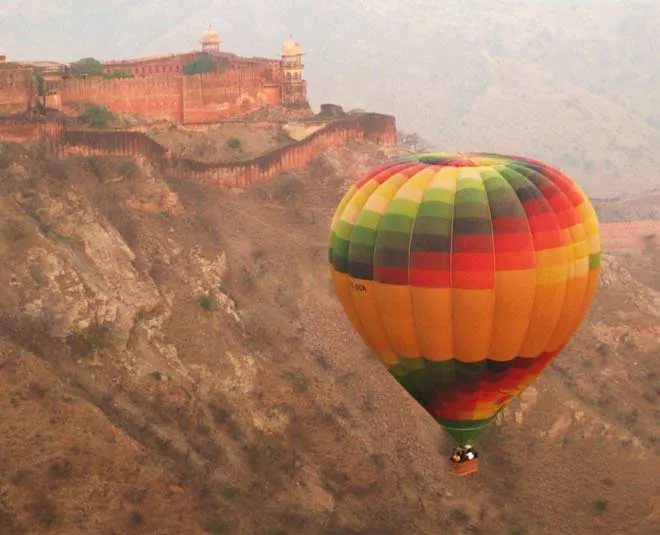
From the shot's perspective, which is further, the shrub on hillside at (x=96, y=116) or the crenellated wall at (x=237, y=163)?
the shrub on hillside at (x=96, y=116)

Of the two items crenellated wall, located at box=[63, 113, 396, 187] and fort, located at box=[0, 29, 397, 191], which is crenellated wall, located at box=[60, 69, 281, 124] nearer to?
fort, located at box=[0, 29, 397, 191]

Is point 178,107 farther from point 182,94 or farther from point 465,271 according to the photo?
point 465,271

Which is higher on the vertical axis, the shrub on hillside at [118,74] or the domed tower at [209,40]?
the domed tower at [209,40]

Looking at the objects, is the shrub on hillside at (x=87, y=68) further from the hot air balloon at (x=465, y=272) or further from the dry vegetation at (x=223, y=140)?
the hot air balloon at (x=465, y=272)

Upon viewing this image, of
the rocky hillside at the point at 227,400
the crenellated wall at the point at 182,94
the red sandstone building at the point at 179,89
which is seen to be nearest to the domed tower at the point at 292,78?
the red sandstone building at the point at 179,89

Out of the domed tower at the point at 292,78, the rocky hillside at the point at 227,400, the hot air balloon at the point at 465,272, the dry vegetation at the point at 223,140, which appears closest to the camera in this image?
the hot air balloon at the point at 465,272

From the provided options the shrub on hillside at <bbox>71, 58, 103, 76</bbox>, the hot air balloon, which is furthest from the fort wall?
the hot air balloon

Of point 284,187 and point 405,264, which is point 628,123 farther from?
point 405,264

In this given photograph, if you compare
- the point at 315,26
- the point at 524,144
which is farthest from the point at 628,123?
the point at 315,26
